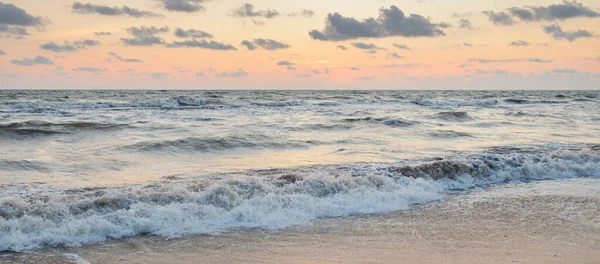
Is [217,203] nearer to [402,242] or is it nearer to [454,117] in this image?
[402,242]

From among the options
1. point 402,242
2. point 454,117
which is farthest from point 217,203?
point 454,117

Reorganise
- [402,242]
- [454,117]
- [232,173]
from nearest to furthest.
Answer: [402,242], [232,173], [454,117]

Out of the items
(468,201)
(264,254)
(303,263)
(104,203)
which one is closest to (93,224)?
(104,203)

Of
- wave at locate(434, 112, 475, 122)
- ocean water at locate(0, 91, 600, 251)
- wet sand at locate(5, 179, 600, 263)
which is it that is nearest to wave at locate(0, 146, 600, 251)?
ocean water at locate(0, 91, 600, 251)

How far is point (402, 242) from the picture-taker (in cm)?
599

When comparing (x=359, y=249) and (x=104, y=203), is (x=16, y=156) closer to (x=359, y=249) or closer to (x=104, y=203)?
(x=104, y=203)

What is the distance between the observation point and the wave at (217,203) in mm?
6109

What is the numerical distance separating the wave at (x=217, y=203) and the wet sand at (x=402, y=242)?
31 cm

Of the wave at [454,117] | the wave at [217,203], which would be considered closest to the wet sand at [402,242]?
the wave at [217,203]

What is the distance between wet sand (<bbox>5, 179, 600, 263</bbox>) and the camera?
212 inches

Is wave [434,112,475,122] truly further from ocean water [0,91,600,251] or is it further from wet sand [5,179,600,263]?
wet sand [5,179,600,263]

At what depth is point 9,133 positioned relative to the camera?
56.7ft

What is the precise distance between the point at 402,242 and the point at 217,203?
9.34ft

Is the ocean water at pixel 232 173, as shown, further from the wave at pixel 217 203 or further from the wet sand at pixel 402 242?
the wet sand at pixel 402 242
